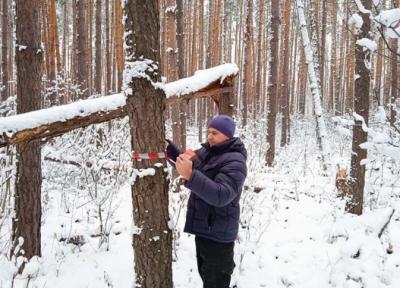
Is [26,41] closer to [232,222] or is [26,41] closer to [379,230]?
[232,222]

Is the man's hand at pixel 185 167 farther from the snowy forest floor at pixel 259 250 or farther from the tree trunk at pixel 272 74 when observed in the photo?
the tree trunk at pixel 272 74

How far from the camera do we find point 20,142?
3.14 m

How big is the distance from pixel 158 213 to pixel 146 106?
2.38 ft

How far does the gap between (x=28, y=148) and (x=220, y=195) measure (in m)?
2.00

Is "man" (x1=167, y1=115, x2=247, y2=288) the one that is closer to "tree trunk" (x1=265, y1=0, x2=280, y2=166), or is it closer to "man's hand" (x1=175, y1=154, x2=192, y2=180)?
"man's hand" (x1=175, y1=154, x2=192, y2=180)

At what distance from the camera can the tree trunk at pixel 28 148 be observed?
3641 mm

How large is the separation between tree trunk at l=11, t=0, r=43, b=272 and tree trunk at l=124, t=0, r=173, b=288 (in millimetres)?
1475

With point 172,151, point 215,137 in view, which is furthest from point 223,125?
point 172,151

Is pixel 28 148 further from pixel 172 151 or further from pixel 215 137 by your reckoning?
pixel 215 137

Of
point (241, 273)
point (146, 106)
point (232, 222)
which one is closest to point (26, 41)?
point (146, 106)

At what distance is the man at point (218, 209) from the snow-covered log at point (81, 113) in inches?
24.3

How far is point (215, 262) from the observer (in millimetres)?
3041

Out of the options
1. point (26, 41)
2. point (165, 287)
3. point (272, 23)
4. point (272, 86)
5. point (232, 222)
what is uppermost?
point (272, 23)

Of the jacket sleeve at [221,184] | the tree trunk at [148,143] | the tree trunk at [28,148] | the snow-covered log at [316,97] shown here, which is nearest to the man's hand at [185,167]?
the jacket sleeve at [221,184]
